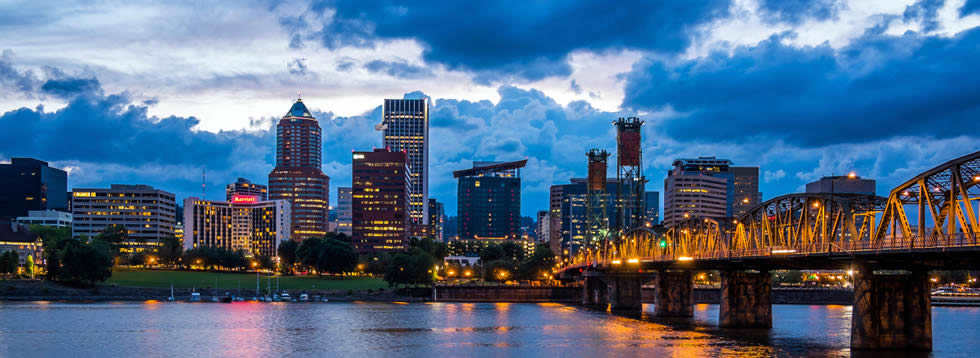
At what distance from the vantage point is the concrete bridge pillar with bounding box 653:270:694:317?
162m

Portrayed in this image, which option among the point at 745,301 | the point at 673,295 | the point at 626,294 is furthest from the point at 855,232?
the point at 626,294

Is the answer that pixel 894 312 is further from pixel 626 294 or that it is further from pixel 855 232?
pixel 626 294

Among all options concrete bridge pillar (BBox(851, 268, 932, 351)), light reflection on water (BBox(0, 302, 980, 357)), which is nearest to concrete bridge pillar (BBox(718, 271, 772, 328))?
light reflection on water (BBox(0, 302, 980, 357))

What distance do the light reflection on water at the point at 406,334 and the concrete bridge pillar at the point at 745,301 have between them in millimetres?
2601

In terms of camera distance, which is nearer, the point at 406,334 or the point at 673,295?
the point at 406,334

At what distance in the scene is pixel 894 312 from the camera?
3398 inches

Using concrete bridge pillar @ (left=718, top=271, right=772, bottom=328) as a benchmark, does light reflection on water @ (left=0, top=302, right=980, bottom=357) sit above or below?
below

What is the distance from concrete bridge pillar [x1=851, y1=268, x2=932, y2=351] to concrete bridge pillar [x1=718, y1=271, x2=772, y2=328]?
3920 centimetres

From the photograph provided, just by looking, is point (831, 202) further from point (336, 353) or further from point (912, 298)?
point (336, 353)

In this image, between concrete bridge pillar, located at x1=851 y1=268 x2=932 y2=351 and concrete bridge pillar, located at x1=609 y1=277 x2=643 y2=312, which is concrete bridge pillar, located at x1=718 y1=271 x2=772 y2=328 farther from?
concrete bridge pillar, located at x1=609 y1=277 x2=643 y2=312

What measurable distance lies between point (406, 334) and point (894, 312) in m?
57.6

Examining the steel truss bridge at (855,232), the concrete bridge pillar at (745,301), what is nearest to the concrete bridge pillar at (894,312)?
the steel truss bridge at (855,232)

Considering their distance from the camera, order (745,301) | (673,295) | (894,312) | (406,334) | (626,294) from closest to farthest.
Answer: (894,312), (406,334), (745,301), (673,295), (626,294)

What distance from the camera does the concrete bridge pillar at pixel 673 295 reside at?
532ft
